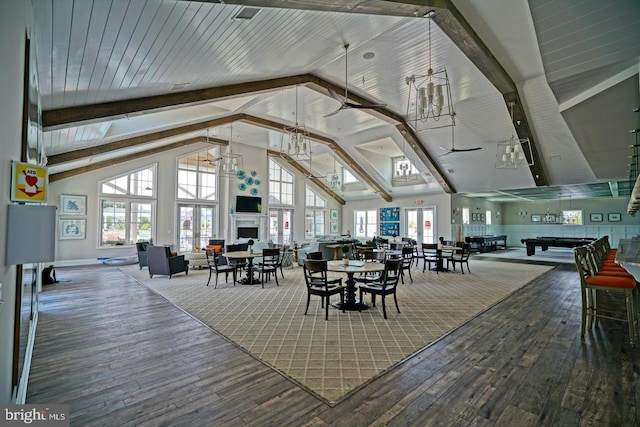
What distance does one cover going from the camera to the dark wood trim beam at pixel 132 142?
731cm

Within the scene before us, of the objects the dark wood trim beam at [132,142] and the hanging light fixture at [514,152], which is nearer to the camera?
the hanging light fixture at [514,152]

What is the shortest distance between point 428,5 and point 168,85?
160 inches

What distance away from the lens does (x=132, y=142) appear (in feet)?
27.0

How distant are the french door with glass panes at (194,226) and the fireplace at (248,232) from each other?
1.08 m

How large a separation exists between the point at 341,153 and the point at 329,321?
9.14 m

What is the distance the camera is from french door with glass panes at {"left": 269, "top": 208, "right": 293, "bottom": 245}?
1388 cm

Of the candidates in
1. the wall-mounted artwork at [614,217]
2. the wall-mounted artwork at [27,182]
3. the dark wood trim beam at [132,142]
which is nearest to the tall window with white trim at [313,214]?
the dark wood trim beam at [132,142]

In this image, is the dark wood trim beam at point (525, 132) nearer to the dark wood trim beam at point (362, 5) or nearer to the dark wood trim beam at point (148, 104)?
the dark wood trim beam at point (362, 5)

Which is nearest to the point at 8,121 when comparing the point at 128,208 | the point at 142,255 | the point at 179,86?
the point at 179,86

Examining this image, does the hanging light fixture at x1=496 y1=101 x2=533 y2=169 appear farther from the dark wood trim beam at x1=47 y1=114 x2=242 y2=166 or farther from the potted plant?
the dark wood trim beam at x1=47 y1=114 x2=242 y2=166

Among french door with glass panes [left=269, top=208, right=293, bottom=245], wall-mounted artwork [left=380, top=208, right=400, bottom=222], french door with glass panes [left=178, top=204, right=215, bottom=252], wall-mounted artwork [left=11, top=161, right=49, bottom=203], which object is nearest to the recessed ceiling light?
wall-mounted artwork [left=11, top=161, right=49, bottom=203]

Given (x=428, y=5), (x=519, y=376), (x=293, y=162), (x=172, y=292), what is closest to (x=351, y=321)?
(x=519, y=376)

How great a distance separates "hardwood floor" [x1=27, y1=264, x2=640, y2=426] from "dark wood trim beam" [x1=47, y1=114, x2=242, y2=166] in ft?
16.3

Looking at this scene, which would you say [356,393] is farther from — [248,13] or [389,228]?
[389,228]
